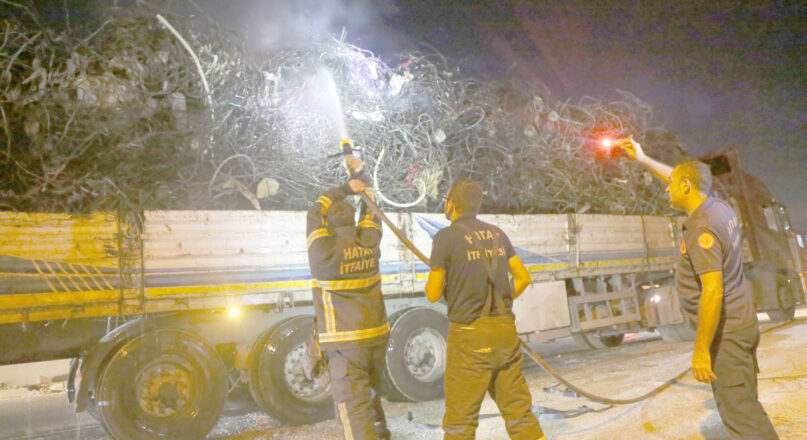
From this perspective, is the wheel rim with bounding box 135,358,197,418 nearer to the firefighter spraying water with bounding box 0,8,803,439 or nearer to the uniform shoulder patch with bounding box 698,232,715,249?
the firefighter spraying water with bounding box 0,8,803,439

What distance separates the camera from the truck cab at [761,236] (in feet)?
30.9

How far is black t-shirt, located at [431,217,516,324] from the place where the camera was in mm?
2891

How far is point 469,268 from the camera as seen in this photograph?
2910mm

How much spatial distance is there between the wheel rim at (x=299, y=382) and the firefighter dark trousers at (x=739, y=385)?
339 cm

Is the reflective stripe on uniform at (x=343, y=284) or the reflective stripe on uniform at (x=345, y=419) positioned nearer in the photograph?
the reflective stripe on uniform at (x=345, y=419)

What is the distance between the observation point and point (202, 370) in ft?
14.6

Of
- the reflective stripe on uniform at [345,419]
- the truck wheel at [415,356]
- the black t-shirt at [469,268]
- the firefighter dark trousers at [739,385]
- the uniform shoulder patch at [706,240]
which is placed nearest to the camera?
the firefighter dark trousers at [739,385]

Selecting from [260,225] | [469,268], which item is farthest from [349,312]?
[260,225]

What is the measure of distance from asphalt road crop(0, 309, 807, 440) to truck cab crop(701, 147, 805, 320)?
200cm

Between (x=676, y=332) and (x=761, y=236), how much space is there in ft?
10.2

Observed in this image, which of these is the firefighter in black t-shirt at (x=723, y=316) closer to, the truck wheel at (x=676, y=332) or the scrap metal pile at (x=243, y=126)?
the scrap metal pile at (x=243, y=126)

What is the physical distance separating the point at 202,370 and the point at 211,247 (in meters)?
1.12

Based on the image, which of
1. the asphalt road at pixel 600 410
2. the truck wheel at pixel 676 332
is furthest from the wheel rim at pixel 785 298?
the truck wheel at pixel 676 332

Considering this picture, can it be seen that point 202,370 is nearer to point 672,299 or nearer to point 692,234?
point 692,234
